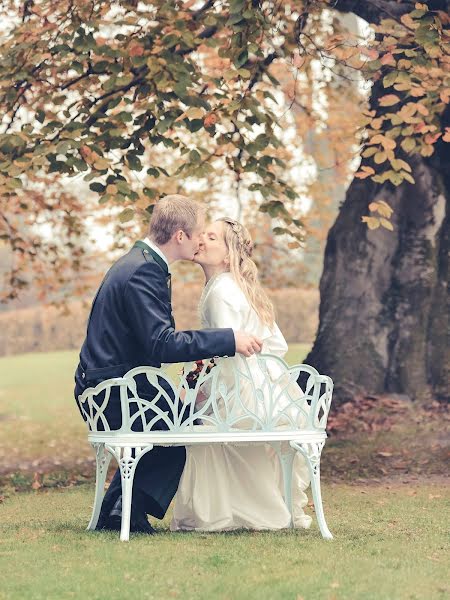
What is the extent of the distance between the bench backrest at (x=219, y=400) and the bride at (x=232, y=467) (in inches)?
6.8

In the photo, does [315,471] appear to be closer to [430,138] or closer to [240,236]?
[240,236]

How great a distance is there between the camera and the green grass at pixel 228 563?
14.6 feet

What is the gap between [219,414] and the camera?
5773mm

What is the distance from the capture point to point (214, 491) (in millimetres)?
5969

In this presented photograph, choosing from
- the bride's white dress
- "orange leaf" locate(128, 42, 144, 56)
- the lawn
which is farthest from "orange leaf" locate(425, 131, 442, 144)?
the bride's white dress

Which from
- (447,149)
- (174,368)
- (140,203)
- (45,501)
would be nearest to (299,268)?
(174,368)

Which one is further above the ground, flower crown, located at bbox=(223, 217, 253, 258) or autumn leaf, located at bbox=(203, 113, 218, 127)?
autumn leaf, located at bbox=(203, 113, 218, 127)

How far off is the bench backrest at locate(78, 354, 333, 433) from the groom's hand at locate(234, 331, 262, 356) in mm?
115

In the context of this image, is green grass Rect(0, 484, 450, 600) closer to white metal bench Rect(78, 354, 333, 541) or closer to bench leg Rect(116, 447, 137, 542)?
bench leg Rect(116, 447, 137, 542)

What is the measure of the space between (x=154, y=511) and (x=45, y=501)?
2862mm

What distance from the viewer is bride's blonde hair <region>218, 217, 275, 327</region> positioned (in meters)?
6.07

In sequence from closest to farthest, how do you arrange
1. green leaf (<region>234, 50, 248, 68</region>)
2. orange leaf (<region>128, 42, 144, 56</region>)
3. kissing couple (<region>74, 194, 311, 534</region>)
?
kissing couple (<region>74, 194, 311, 534</region>) → green leaf (<region>234, 50, 248, 68</region>) → orange leaf (<region>128, 42, 144, 56</region>)

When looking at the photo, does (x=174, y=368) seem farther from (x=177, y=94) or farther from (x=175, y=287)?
(x=175, y=287)

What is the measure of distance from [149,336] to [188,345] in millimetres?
220
